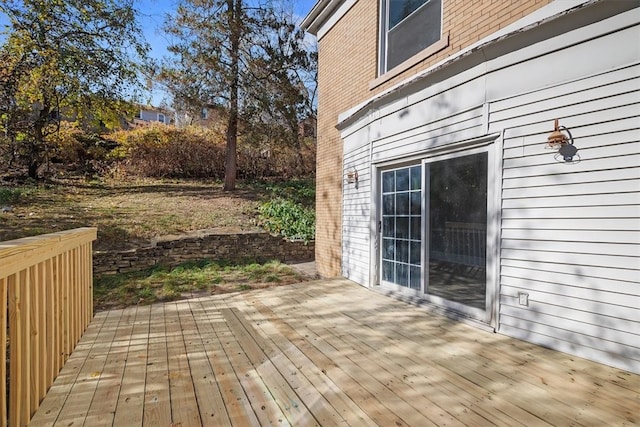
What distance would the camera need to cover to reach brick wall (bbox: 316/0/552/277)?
420 cm

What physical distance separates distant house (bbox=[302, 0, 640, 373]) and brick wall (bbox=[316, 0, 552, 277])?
0.13 feet

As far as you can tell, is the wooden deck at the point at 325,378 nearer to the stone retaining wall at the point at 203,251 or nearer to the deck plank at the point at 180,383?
the deck plank at the point at 180,383

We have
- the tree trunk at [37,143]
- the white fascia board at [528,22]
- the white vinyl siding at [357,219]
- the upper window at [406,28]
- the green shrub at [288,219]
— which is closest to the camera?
the white fascia board at [528,22]

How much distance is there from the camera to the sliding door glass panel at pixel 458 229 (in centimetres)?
375

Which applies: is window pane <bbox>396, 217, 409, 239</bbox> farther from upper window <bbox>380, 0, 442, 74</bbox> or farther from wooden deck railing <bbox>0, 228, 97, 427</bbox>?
wooden deck railing <bbox>0, 228, 97, 427</bbox>

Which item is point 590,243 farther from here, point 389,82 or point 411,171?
point 389,82

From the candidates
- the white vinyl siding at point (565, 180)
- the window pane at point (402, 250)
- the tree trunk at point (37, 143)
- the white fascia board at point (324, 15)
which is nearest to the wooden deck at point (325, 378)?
the white vinyl siding at point (565, 180)

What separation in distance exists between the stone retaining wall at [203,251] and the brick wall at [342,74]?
6.38 ft

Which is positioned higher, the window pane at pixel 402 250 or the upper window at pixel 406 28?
the upper window at pixel 406 28

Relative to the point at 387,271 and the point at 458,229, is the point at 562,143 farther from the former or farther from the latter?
the point at 387,271

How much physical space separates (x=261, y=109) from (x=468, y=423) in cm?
1148

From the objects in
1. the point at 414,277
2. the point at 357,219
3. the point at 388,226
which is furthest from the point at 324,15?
the point at 414,277

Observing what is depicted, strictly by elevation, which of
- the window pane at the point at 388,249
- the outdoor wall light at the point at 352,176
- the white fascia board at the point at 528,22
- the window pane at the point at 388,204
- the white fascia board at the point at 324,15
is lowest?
the window pane at the point at 388,249

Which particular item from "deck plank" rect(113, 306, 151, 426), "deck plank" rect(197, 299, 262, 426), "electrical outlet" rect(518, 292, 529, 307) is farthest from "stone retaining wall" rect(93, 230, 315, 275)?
"electrical outlet" rect(518, 292, 529, 307)
